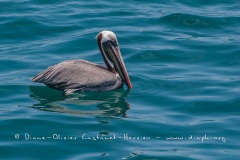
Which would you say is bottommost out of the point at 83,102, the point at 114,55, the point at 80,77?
the point at 83,102

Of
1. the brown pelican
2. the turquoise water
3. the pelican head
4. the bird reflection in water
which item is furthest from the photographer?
the pelican head

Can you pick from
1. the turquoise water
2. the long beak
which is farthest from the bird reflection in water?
the long beak

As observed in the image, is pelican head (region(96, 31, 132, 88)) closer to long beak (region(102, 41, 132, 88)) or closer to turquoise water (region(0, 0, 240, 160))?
long beak (region(102, 41, 132, 88))

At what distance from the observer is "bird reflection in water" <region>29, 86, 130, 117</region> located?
11867 millimetres

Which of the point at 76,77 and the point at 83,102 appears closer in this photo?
the point at 83,102

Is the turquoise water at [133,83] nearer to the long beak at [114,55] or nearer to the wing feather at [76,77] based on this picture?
the wing feather at [76,77]

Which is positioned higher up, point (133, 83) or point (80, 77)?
point (80, 77)

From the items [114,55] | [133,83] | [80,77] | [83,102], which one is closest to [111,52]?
[114,55]

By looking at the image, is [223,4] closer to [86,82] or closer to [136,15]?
[136,15]

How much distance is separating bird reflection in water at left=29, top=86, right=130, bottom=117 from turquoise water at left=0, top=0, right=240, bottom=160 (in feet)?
0.06

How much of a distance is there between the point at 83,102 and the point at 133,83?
141 cm

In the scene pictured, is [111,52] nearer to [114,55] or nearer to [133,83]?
[114,55]

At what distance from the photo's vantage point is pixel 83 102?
490 inches

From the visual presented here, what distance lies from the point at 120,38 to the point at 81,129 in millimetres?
5907
